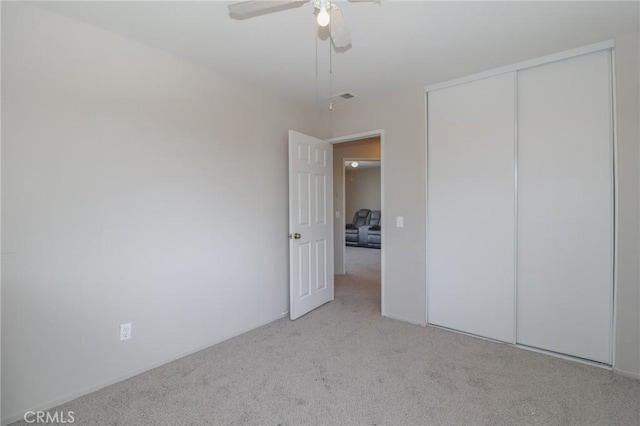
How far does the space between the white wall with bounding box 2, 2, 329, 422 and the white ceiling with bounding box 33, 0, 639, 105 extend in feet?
0.90

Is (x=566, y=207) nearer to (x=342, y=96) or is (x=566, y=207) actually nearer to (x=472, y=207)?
(x=472, y=207)

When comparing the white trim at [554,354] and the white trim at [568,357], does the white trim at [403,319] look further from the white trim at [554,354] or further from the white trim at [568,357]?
the white trim at [568,357]

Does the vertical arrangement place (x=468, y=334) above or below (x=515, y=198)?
below

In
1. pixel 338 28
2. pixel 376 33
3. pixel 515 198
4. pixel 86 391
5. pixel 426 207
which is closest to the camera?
pixel 338 28

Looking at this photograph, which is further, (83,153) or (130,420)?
(83,153)

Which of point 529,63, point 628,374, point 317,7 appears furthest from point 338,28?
point 628,374

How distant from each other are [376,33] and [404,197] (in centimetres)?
165

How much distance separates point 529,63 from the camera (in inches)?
98.0

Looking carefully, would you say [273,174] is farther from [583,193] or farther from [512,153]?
[583,193]

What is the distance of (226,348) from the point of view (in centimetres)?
261

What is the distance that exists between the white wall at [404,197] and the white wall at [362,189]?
646 cm

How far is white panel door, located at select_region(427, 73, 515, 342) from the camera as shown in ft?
8.70

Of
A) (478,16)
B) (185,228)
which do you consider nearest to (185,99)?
(185,228)

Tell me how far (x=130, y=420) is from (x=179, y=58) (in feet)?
8.42
